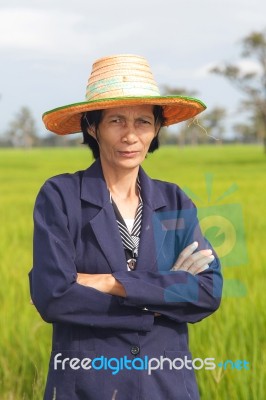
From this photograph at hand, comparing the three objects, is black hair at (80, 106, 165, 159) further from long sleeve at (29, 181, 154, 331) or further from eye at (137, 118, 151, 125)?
long sleeve at (29, 181, 154, 331)

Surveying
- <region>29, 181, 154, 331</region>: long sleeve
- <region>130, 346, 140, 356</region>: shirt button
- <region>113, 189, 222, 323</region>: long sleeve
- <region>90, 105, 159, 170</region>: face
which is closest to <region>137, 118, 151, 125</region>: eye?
<region>90, 105, 159, 170</region>: face

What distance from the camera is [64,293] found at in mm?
1651

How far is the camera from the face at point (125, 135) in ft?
5.77

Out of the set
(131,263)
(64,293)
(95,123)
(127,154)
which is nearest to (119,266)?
(131,263)

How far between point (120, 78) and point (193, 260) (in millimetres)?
509

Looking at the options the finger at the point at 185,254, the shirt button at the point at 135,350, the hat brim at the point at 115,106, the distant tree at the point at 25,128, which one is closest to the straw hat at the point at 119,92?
the hat brim at the point at 115,106

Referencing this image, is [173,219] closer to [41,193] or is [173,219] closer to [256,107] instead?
[41,193]

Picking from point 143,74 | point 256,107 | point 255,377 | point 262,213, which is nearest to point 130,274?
point 143,74

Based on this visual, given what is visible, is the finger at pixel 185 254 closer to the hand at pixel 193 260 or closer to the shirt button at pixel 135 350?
the hand at pixel 193 260

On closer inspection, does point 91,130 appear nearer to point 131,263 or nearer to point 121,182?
point 121,182

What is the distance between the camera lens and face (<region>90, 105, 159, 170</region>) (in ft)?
5.77

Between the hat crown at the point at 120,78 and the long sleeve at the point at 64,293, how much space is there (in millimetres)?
335

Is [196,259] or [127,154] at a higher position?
[127,154]

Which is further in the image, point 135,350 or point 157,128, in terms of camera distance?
point 157,128
